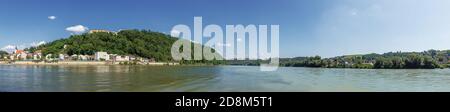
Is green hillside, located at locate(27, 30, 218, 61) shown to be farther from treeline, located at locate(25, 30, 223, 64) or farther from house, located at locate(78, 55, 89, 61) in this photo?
house, located at locate(78, 55, 89, 61)

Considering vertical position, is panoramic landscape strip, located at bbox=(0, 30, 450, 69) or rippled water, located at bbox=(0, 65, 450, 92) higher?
panoramic landscape strip, located at bbox=(0, 30, 450, 69)

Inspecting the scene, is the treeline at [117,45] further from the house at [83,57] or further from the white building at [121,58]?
the white building at [121,58]

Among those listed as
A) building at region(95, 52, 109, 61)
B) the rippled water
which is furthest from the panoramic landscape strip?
the rippled water

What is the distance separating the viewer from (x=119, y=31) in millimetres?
120875

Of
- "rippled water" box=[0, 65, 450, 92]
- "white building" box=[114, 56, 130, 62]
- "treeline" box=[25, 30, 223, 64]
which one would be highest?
A: "treeline" box=[25, 30, 223, 64]

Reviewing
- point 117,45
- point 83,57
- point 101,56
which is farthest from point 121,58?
point 117,45

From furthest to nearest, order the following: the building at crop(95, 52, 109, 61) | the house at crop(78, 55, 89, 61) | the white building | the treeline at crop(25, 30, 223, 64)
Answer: the treeline at crop(25, 30, 223, 64)
the white building
the building at crop(95, 52, 109, 61)
the house at crop(78, 55, 89, 61)

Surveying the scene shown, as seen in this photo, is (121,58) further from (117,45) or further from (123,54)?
(117,45)

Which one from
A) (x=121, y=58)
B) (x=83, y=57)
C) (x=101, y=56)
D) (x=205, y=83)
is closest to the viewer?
(x=205, y=83)

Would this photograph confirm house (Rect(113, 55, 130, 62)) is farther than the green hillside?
No
